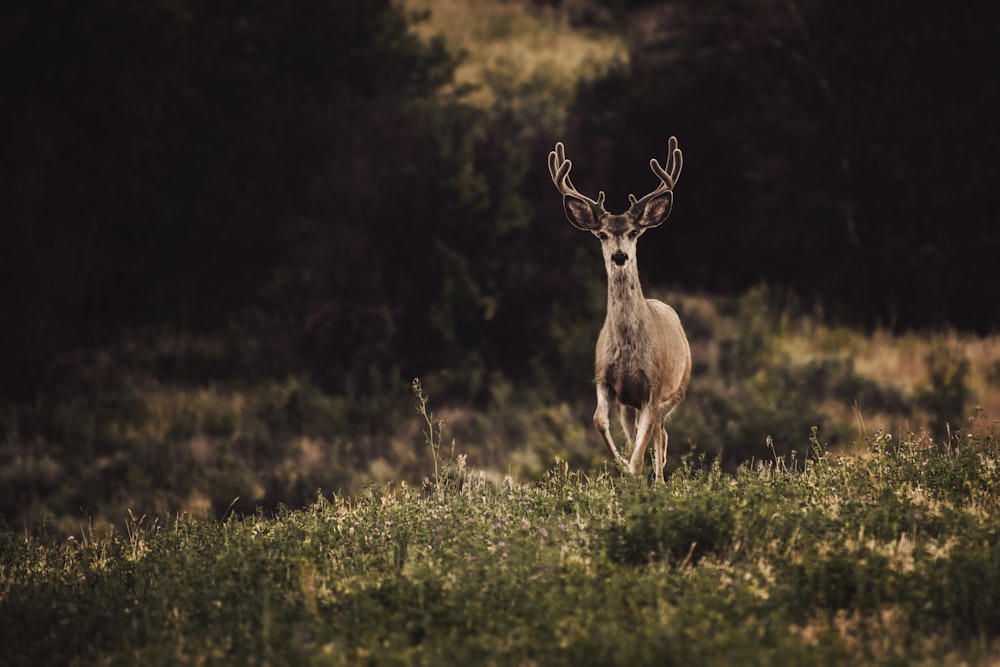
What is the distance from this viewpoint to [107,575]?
26.2ft

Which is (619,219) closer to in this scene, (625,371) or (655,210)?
(655,210)

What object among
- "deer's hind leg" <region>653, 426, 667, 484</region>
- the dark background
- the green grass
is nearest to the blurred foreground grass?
the dark background

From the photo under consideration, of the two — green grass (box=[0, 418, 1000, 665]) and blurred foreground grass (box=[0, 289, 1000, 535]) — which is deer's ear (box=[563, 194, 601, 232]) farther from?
blurred foreground grass (box=[0, 289, 1000, 535])

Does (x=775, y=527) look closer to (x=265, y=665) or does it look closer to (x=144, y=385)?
(x=265, y=665)

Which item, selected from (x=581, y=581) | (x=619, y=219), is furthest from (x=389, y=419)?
(x=581, y=581)

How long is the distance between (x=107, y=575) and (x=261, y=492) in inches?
425

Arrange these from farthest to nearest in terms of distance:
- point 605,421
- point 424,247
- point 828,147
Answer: point 828,147
point 424,247
point 605,421

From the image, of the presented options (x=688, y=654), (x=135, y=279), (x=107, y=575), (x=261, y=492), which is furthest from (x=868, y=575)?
(x=135, y=279)

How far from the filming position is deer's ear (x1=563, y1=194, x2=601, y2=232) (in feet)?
29.1

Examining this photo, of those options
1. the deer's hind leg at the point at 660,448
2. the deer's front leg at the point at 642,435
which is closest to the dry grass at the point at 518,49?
the deer's hind leg at the point at 660,448

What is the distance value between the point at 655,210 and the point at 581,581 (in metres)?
3.23

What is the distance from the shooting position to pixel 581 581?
6594 mm

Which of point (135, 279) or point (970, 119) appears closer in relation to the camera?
point (970, 119)

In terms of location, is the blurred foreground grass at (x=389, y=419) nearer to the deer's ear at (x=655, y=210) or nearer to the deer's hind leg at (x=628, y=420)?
the deer's hind leg at (x=628, y=420)
